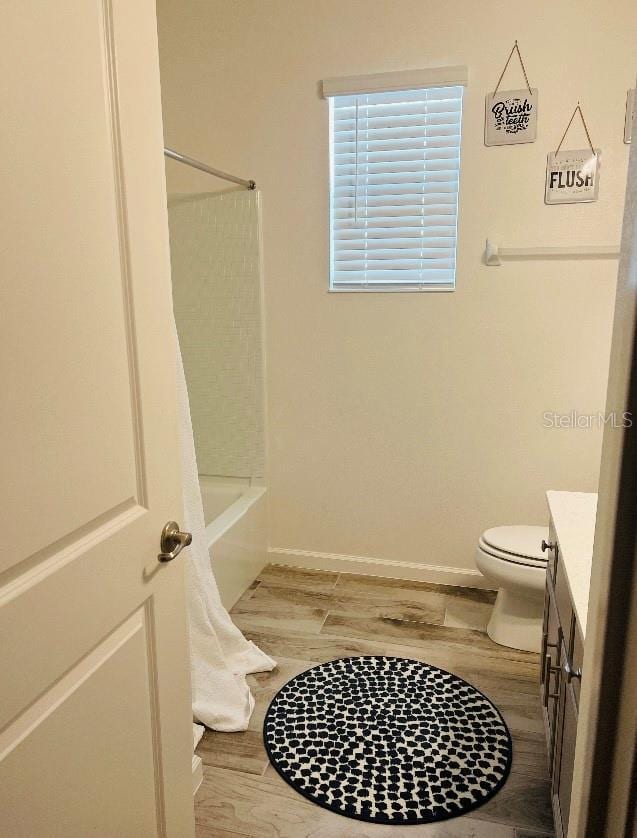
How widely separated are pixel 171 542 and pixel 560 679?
3.36 ft

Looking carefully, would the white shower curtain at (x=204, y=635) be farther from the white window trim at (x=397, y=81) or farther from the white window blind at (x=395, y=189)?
the white window trim at (x=397, y=81)

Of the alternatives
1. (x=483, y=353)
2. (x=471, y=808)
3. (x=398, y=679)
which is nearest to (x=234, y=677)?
(x=398, y=679)

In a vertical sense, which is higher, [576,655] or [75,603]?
[75,603]

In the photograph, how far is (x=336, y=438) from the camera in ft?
9.96

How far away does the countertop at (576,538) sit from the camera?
4.28ft

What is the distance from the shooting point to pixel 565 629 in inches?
57.1

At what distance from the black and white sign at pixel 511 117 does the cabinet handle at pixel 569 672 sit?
2.07 metres

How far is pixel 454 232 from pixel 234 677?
6.70 ft

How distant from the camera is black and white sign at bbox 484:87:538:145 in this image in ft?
8.21

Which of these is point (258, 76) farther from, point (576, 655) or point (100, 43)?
point (576, 655)
